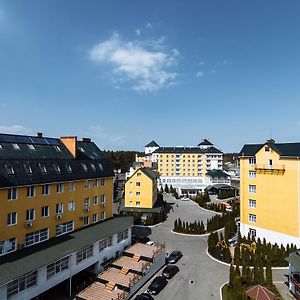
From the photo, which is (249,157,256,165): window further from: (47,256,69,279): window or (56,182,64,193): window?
(47,256,69,279): window

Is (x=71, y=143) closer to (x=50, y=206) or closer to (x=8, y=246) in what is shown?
(x=50, y=206)

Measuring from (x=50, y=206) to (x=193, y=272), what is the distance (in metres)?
15.7

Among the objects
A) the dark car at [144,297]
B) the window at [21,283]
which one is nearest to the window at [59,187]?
the window at [21,283]

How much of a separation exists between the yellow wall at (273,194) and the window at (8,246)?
29.2 metres

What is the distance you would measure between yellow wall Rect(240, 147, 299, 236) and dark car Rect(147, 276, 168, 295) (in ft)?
57.0

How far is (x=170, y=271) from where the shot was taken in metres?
28.3

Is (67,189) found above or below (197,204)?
above

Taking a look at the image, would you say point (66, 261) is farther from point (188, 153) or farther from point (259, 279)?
point (188, 153)

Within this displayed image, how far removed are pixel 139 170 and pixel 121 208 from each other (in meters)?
8.56

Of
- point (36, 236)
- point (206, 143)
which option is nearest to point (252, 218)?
point (36, 236)

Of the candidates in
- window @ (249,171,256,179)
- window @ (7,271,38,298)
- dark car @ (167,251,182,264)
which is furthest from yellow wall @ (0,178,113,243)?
window @ (249,171,256,179)

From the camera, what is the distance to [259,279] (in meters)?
25.5

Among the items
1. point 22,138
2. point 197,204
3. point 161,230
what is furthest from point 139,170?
point 22,138

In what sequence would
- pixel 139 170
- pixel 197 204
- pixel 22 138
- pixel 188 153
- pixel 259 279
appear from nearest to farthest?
pixel 259 279 → pixel 22 138 → pixel 139 170 → pixel 197 204 → pixel 188 153
